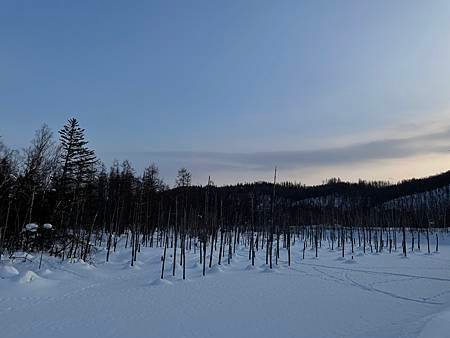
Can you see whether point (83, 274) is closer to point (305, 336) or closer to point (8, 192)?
point (8, 192)

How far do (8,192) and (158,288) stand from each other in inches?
566

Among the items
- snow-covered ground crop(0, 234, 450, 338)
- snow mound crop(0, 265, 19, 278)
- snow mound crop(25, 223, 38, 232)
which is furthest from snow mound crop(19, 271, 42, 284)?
snow mound crop(25, 223, 38, 232)

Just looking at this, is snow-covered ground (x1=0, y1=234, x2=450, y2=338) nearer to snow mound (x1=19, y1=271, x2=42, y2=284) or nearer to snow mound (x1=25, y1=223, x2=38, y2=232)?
snow mound (x1=19, y1=271, x2=42, y2=284)

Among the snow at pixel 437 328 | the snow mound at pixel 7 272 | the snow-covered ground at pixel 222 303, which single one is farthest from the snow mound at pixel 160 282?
the snow at pixel 437 328

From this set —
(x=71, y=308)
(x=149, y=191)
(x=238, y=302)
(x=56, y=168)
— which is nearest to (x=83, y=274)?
(x=71, y=308)

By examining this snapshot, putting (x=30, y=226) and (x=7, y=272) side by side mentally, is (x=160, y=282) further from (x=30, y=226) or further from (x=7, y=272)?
(x=30, y=226)

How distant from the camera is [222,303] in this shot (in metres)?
14.0

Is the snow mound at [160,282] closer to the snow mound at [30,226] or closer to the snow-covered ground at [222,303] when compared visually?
the snow-covered ground at [222,303]

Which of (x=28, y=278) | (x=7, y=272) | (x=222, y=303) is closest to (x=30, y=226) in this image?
(x=7, y=272)

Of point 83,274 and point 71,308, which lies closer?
point 71,308

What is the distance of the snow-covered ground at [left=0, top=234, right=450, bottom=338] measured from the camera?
1038cm

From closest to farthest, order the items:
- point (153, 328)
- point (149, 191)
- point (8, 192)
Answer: point (153, 328) → point (8, 192) → point (149, 191)

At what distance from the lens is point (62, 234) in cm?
2916

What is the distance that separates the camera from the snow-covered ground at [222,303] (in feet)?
34.1
